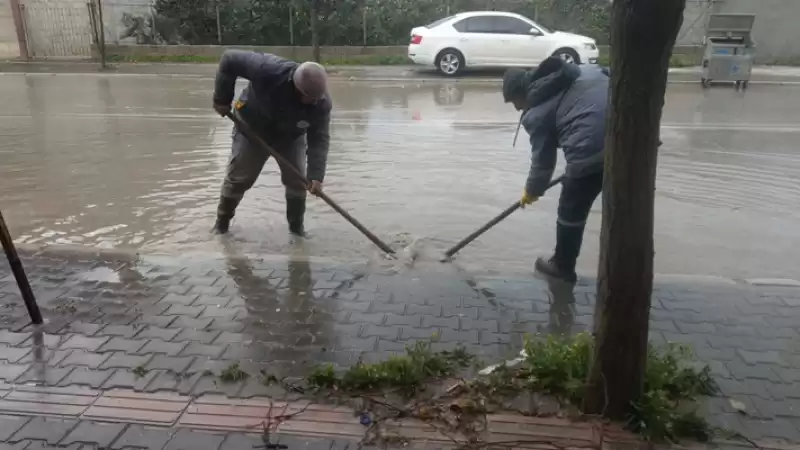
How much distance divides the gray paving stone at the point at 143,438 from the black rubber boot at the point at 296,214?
3.02 metres

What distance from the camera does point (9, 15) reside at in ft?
67.6

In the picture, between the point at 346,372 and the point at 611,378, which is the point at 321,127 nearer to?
the point at 346,372

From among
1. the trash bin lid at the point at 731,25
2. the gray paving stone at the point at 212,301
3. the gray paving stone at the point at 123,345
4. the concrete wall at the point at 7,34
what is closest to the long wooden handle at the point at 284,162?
the gray paving stone at the point at 212,301

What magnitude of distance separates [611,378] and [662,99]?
1.16 metres

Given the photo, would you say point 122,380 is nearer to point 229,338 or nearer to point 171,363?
point 171,363

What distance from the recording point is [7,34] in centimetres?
2084

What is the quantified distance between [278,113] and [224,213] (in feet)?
3.75

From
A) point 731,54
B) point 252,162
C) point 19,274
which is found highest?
point 731,54

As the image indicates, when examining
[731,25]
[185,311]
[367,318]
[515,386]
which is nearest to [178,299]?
[185,311]

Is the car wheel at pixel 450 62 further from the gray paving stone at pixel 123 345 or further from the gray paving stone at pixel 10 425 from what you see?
the gray paving stone at pixel 10 425

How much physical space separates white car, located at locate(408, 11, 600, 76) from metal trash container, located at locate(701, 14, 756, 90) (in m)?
2.47

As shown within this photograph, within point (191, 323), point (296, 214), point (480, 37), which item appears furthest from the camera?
point (480, 37)

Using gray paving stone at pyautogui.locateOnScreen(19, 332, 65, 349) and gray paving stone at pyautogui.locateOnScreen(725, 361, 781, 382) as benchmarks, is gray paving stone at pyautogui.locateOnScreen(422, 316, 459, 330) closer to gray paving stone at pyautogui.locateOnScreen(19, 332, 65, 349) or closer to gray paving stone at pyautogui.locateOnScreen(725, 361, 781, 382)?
gray paving stone at pyautogui.locateOnScreen(725, 361, 781, 382)

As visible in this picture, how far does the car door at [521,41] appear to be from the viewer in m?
16.5
